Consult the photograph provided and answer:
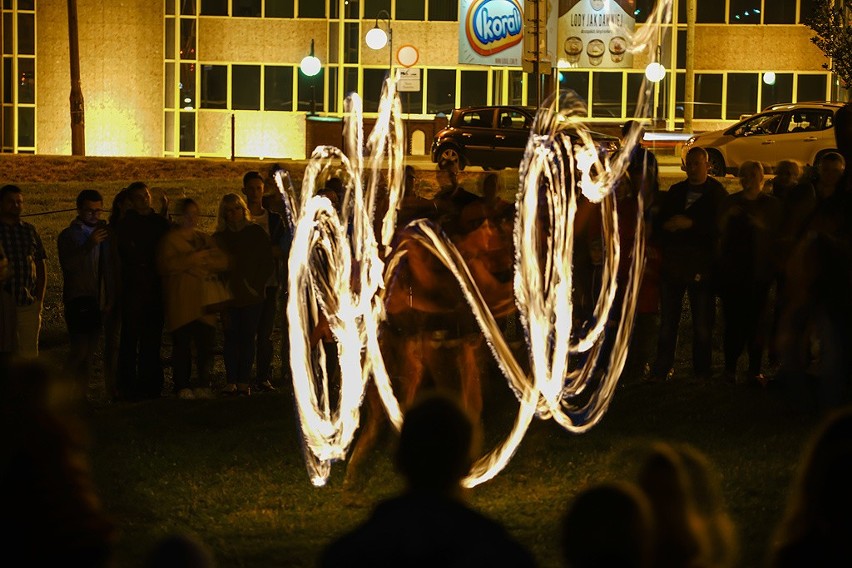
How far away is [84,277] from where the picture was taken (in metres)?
11.7

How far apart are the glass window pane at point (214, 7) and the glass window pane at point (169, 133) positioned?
297 cm

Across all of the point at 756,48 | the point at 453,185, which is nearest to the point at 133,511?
the point at 453,185

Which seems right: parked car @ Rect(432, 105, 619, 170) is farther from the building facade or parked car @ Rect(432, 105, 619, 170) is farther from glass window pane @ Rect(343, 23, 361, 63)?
glass window pane @ Rect(343, 23, 361, 63)

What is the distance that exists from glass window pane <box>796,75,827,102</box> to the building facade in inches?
1.5

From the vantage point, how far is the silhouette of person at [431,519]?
4.00m

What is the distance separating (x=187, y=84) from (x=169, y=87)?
50 cm

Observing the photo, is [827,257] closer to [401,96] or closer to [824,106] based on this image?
[824,106]

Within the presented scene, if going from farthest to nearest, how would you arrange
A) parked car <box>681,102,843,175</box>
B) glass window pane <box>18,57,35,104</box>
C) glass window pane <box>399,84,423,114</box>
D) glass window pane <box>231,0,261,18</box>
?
glass window pane <box>399,84,423,114</box>
glass window pane <box>231,0,261,18</box>
glass window pane <box>18,57,35,104</box>
parked car <box>681,102,843,175</box>

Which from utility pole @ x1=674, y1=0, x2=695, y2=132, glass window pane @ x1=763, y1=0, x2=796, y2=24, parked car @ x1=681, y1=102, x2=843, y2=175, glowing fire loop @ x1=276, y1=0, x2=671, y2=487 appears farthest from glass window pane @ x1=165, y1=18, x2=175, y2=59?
glowing fire loop @ x1=276, y1=0, x2=671, y2=487

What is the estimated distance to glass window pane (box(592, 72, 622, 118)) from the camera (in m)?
41.5

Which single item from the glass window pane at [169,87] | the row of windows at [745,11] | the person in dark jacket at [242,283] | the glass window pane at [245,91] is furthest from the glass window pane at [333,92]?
the person in dark jacket at [242,283]

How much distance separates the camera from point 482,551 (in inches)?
158

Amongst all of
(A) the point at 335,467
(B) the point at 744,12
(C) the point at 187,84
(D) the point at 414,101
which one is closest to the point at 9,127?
(C) the point at 187,84

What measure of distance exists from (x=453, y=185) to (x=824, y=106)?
17414 mm
